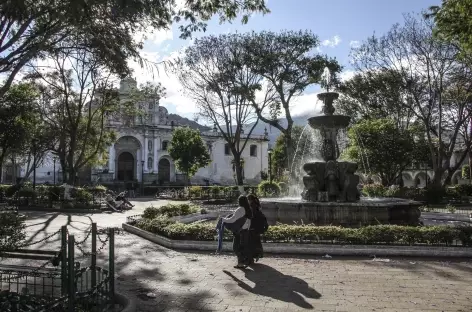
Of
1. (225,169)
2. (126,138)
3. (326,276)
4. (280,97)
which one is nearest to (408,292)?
(326,276)

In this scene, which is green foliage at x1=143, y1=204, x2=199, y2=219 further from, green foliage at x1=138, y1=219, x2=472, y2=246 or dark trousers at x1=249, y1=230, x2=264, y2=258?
dark trousers at x1=249, y1=230, x2=264, y2=258

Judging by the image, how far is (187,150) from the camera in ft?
138

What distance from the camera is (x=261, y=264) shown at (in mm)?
7871

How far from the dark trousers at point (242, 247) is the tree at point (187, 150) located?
1368 inches

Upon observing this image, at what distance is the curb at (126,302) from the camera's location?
201 inches

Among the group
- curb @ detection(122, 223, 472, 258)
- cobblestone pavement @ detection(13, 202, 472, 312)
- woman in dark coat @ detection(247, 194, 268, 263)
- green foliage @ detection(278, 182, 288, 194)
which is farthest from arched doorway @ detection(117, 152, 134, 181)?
woman in dark coat @ detection(247, 194, 268, 263)

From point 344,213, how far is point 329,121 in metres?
3.99

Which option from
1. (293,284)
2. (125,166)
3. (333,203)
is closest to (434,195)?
(333,203)

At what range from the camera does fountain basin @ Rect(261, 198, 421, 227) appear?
10984 millimetres

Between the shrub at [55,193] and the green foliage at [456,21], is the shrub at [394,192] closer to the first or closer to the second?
the green foliage at [456,21]

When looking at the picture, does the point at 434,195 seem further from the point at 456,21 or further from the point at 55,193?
the point at 55,193

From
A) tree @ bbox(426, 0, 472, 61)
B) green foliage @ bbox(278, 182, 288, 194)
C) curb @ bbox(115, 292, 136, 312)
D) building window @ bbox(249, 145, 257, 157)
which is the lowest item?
Answer: curb @ bbox(115, 292, 136, 312)

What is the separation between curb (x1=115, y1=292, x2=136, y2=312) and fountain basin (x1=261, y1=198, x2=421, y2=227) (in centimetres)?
662

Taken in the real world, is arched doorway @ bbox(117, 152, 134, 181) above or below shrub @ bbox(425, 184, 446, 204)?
above
